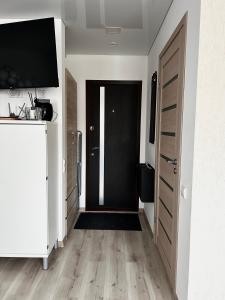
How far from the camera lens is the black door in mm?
4074

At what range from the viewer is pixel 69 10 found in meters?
2.50

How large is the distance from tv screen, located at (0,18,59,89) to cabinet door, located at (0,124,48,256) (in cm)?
60

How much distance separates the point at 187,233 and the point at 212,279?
0.35m

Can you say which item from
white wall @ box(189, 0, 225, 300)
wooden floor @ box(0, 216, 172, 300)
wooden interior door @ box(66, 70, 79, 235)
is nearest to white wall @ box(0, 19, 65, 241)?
wooden interior door @ box(66, 70, 79, 235)

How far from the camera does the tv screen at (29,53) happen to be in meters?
2.50

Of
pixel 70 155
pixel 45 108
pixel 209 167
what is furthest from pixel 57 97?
pixel 209 167

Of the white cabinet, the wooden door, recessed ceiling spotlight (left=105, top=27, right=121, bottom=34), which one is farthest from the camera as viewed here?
recessed ceiling spotlight (left=105, top=27, right=121, bottom=34)

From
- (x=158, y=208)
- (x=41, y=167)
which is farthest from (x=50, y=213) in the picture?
(x=158, y=208)

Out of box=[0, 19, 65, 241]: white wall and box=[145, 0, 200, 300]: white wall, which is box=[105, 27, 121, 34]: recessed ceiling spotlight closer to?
box=[0, 19, 65, 241]: white wall

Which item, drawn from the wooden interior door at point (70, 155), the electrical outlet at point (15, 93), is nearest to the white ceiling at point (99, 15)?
the wooden interior door at point (70, 155)

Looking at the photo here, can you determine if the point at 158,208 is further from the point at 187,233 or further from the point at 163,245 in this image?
the point at 187,233

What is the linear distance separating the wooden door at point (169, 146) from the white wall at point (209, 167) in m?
0.35

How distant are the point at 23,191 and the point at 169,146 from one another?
1.45m

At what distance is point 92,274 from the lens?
239 centimetres
